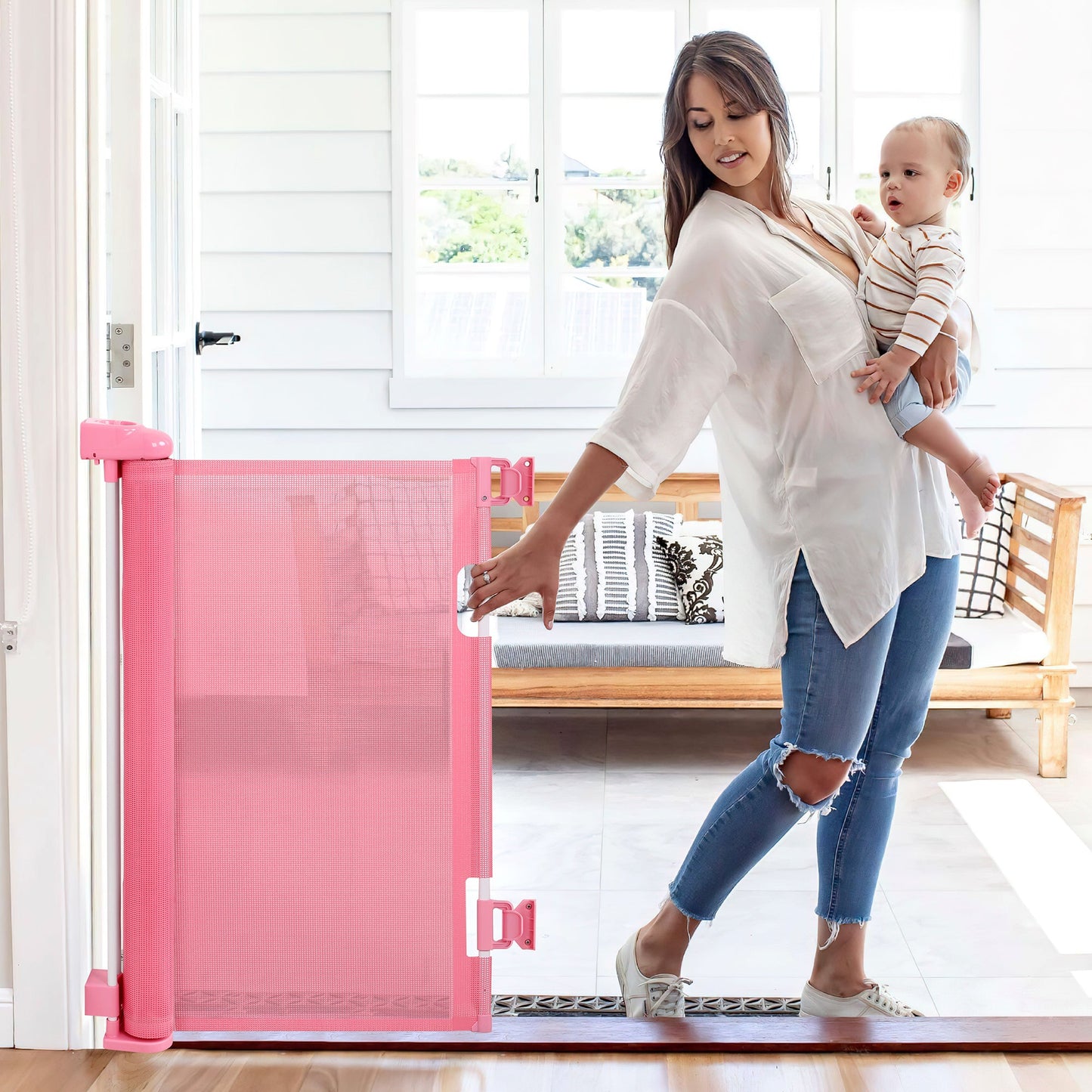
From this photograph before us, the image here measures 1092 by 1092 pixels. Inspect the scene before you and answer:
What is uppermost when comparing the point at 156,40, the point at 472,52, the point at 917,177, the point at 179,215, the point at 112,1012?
the point at 472,52

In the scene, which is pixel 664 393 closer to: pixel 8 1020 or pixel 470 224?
pixel 8 1020

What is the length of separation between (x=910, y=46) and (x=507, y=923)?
10.9ft

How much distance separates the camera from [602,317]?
4109 millimetres

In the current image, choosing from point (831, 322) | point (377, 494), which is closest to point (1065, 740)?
point (831, 322)

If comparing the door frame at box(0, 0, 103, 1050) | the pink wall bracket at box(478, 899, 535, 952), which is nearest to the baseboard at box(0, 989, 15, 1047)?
the door frame at box(0, 0, 103, 1050)

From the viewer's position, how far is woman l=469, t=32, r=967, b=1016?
5.16 feet

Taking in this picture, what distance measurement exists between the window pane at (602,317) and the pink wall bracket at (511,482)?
2517 millimetres

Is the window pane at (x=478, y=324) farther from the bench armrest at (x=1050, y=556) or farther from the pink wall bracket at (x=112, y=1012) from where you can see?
the pink wall bracket at (x=112, y=1012)

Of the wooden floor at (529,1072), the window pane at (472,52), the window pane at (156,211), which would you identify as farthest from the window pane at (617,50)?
the wooden floor at (529,1072)

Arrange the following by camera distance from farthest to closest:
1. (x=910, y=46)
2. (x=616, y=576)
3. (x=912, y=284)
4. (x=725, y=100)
A: (x=910, y=46), (x=616, y=576), (x=912, y=284), (x=725, y=100)

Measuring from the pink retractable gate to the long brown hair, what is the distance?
0.44 metres

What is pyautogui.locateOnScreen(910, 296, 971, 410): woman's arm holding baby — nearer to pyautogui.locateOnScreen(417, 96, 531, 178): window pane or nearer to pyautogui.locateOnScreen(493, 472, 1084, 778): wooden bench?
pyautogui.locateOnScreen(493, 472, 1084, 778): wooden bench

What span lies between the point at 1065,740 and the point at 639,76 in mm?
2386

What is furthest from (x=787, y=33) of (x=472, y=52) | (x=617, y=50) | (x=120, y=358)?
(x=120, y=358)
